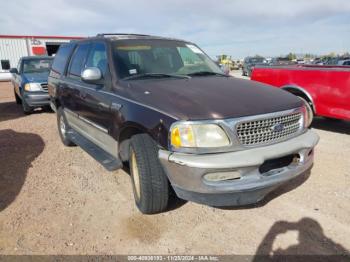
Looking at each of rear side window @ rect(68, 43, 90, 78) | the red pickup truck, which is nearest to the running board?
rear side window @ rect(68, 43, 90, 78)

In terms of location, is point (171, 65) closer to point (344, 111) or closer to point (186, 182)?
point (186, 182)

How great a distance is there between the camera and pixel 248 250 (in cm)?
269

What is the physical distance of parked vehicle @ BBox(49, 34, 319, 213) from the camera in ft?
8.50

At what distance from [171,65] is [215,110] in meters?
1.45

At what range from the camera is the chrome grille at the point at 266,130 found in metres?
2.68

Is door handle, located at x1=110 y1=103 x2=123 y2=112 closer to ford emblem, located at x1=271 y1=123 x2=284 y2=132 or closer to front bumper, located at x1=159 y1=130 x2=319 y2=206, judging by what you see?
front bumper, located at x1=159 y1=130 x2=319 y2=206

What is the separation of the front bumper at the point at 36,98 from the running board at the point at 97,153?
13.7 ft

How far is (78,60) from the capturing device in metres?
4.77

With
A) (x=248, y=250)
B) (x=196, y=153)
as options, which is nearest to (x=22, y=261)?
(x=196, y=153)

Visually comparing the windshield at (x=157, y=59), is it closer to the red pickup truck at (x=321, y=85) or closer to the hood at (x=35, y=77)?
the red pickup truck at (x=321, y=85)

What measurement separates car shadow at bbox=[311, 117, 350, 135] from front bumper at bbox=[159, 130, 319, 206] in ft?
14.9

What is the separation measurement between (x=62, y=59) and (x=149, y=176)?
359 centimetres

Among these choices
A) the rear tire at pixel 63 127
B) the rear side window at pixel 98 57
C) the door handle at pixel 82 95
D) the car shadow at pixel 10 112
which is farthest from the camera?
the car shadow at pixel 10 112

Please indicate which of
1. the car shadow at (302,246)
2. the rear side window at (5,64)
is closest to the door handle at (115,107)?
the car shadow at (302,246)
